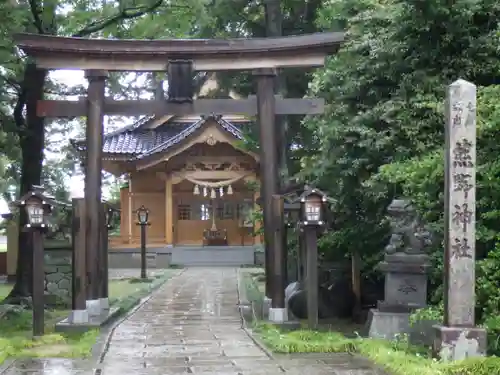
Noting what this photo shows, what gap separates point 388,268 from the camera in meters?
10.4

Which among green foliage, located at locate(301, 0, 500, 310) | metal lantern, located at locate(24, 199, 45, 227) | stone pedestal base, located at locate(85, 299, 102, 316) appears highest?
green foliage, located at locate(301, 0, 500, 310)

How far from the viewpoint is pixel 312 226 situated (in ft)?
35.9

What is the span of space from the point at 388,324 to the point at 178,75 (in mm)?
6037

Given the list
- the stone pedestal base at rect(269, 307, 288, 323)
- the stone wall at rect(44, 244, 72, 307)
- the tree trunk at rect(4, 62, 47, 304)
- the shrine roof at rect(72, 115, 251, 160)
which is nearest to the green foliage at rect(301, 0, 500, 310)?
the stone pedestal base at rect(269, 307, 288, 323)

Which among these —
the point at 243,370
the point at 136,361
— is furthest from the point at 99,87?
the point at 243,370

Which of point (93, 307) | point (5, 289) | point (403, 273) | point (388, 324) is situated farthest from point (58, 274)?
point (403, 273)

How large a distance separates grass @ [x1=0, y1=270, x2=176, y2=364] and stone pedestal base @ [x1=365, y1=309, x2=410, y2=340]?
169 inches

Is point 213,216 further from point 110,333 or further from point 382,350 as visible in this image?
point 382,350

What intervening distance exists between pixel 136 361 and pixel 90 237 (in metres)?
3.93

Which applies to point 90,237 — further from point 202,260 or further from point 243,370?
point 202,260

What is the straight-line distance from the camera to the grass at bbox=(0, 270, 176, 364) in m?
9.28

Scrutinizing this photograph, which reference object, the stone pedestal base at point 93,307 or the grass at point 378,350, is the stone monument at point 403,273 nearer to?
the grass at point 378,350

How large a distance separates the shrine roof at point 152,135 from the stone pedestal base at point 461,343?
71.0ft

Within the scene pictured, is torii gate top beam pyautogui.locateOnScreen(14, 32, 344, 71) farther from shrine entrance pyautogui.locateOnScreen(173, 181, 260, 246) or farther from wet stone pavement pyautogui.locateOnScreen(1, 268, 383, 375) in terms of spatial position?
shrine entrance pyautogui.locateOnScreen(173, 181, 260, 246)
